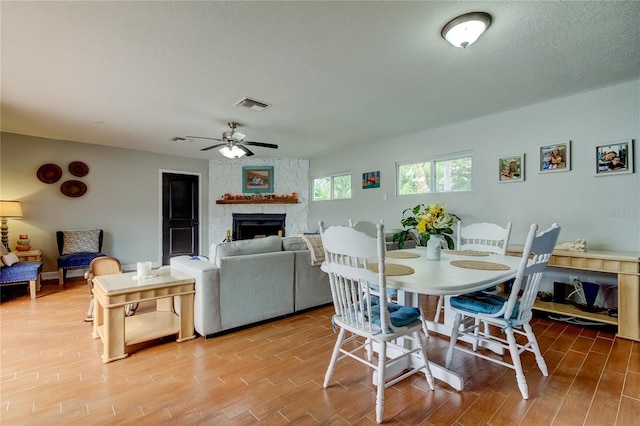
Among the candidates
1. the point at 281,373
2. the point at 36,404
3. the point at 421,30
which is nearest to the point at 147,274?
the point at 36,404

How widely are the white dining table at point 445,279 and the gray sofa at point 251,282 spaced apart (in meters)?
1.17

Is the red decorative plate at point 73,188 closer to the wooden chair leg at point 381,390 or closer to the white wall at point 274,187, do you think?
the white wall at point 274,187

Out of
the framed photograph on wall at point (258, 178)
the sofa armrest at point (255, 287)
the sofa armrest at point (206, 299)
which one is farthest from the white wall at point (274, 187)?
the sofa armrest at point (206, 299)

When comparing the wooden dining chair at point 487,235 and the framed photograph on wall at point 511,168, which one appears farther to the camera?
the framed photograph on wall at point 511,168

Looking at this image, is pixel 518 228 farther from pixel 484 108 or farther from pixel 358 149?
pixel 358 149

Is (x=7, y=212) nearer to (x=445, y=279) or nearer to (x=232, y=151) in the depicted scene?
(x=232, y=151)

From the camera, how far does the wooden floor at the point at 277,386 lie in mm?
1601

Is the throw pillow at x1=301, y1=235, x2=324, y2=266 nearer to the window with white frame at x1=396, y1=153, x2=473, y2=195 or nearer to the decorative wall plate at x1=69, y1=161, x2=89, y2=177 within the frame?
the window with white frame at x1=396, y1=153, x2=473, y2=195

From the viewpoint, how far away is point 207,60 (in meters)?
2.44

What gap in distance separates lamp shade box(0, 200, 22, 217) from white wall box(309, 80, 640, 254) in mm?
5559

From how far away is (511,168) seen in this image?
12.2ft

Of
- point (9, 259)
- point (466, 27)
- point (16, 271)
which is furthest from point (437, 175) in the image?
point (9, 259)

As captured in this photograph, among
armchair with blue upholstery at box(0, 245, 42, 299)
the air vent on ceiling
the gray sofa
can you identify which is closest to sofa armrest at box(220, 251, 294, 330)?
the gray sofa

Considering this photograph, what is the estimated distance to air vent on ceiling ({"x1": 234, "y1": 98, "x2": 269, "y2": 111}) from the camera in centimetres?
328
